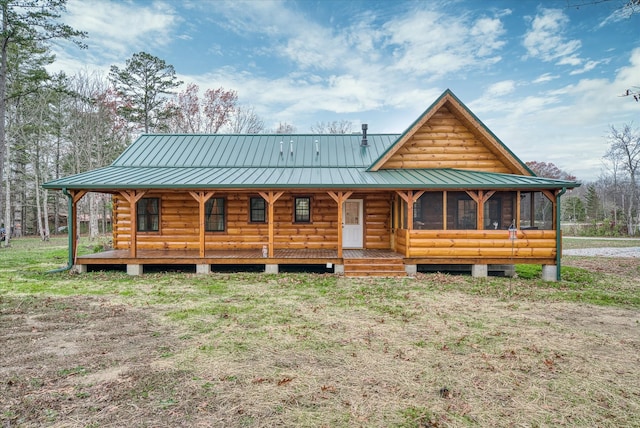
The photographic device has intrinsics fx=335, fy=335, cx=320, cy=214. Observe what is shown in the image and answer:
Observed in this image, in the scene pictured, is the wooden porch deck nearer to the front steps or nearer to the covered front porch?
the covered front porch

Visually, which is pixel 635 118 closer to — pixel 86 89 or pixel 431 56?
pixel 431 56

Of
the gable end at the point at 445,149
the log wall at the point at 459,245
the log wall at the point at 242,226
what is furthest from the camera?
the log wall at the point at 242,226

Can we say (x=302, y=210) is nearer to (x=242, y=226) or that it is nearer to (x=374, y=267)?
(x=242, y=226)

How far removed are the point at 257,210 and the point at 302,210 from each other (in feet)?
6.03

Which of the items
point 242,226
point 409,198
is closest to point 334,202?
point 409,198

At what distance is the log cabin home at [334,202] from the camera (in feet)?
36.6

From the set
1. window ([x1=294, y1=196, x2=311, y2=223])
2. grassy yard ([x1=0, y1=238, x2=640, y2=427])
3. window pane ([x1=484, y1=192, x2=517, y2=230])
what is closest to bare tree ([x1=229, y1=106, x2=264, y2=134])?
window ([x1=294, y1=196, x2=311, y2=223])

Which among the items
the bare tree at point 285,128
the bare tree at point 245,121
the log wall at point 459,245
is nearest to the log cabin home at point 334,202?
the log wall at point 459,245

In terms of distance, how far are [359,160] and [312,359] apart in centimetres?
1111

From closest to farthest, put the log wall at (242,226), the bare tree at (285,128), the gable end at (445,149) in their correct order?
the gable end at (445,149) < the log wall at (242,226) < the bare tree at (285,128)

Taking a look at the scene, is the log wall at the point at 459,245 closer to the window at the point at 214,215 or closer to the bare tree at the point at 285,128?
the window at the point at 214,215

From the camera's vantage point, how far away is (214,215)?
13641 mm

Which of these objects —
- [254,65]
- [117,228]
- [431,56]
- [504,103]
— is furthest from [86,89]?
[504,103]

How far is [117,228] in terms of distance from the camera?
13812mm
